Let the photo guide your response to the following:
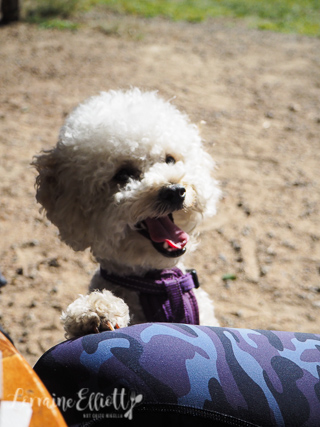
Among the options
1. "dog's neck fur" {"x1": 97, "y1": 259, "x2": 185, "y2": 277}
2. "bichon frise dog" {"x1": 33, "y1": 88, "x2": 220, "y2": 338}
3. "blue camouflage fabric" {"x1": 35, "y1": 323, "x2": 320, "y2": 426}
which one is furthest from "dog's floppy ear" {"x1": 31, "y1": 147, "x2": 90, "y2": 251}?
"blue camouflage fabric" {"x1": 35, "y1": 323, "x2": 320, "y2": 426}

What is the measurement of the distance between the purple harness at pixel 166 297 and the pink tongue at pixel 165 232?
178mm

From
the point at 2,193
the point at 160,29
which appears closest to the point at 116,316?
the point at 2,193

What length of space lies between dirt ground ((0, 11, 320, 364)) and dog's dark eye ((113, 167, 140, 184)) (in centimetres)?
137

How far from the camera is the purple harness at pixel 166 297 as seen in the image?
1.84m

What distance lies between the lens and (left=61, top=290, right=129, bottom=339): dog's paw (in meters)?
1.50

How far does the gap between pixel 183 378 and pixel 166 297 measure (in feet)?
2.31

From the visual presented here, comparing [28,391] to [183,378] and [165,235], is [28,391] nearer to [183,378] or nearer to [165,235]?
[183,378]

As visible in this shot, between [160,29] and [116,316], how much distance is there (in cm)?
797

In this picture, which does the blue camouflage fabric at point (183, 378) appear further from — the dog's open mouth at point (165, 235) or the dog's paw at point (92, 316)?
the dog's open mouth at point (165, 235)

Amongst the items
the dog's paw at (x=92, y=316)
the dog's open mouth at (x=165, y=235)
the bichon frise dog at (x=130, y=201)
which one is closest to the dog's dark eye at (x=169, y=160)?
the bichon frise dog at (x=130, y=201)

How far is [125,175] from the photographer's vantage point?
201 cm

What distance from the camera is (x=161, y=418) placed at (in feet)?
3.65

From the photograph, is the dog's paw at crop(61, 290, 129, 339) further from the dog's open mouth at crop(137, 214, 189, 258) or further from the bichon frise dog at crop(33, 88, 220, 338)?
the dog's open mouth at crop(137, 214, 189, 258)

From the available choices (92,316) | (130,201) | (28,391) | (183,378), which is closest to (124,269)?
(130,201)
